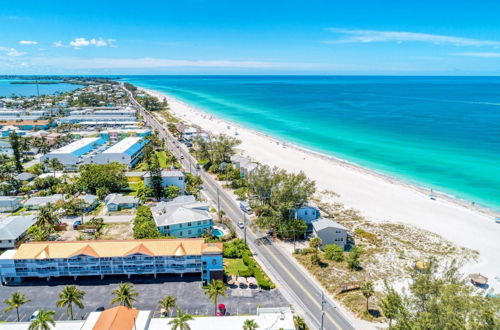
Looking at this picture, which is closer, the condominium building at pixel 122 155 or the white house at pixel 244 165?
the white house at pixel 244 165

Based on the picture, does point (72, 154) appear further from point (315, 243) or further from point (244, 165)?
point (315, 243)

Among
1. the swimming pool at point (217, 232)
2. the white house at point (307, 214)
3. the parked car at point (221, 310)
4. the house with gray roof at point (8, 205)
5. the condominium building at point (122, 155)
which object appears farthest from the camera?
the condominium building at point (122, 155)

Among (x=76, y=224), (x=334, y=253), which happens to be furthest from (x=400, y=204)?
(x=76, y=224)

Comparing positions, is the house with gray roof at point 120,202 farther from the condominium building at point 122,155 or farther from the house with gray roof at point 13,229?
the condominium building at point 122,155

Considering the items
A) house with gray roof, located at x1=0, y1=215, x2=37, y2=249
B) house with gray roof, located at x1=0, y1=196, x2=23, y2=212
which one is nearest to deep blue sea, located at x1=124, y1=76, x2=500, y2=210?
house with gray roof, located at x1=0, y1=215, x2=37, y2=249

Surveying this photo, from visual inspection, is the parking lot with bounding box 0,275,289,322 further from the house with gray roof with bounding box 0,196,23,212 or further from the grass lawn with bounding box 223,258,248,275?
the house with gray roof with bounding box 0,196,23,212

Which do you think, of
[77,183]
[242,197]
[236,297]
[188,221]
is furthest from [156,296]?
[77,183]

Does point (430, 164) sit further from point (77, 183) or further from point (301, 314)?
point (77, 183)

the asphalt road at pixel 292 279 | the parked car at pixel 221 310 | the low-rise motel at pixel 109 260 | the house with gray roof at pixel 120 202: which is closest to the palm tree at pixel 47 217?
the low-rise motel at pixel 109 260
